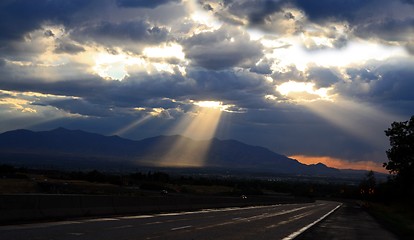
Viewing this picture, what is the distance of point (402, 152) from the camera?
350 feet

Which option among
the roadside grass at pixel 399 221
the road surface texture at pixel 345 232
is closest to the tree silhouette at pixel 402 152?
the roadside grass at pixel 399 221

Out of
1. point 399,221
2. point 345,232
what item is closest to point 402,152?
point 399,221

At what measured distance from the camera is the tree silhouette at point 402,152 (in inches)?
4190

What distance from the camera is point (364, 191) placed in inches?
6634

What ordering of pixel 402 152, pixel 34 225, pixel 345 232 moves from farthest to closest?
pixel 402 152, pixel 345 232, pixel 34 225

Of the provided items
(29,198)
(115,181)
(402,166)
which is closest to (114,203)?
(29,198)

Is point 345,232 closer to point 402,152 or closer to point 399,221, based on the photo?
point 399,221

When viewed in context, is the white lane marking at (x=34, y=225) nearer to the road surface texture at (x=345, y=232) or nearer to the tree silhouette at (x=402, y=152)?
the road surface texture at (x=345, y=232)

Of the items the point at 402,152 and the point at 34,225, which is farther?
the point at 402,152

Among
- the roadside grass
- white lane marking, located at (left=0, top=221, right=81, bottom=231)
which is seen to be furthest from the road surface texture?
white lane marking, located at (left=0, top=221, right=81, bottom=231)

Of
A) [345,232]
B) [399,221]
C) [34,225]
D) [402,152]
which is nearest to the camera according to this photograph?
[34,225]

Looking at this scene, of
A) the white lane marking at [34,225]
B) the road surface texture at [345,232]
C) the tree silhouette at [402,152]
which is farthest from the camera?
the tree silhouette at [402,152]

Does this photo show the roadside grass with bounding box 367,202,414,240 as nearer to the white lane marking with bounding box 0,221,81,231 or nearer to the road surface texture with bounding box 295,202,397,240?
the road surface texture with bounding box 295,202,397,240

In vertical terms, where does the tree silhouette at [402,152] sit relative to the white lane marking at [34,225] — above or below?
above
